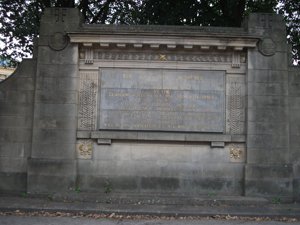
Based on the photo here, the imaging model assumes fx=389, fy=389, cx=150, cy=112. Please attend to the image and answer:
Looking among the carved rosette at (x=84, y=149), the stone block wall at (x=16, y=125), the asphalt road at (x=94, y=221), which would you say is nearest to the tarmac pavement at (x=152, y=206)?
the asphalt road at (x=94, y=221)

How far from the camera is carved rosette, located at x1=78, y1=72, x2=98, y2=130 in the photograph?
12328 mm

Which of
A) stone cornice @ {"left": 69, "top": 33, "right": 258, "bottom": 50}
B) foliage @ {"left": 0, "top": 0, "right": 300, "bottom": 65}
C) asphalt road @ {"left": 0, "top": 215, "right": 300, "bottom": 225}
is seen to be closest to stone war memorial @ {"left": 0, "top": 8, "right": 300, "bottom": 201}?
stone cornice @ {"left": 69, "top": 33, "right": 258, "bottom": 50}

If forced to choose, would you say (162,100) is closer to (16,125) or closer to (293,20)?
(16,125)

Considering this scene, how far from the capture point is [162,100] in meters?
12.4

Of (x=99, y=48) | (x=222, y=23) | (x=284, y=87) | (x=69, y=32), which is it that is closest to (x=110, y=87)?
(x=99, y=48)

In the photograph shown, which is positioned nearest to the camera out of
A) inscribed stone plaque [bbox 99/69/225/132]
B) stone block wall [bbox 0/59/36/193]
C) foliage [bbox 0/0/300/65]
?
stone block wall [bbox 0/59/36/193]

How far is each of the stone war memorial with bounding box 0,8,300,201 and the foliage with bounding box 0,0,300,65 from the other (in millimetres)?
5646

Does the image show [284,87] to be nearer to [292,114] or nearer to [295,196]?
[292,114]

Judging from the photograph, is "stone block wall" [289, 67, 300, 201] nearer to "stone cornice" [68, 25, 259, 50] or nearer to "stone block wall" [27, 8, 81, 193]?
"stone cornice" [68, 25, 259, 50]

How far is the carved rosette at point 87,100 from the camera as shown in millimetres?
12328

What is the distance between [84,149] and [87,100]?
1.56 m

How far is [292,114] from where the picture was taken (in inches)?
488

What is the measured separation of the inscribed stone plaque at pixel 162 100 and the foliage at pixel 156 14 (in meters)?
5.86

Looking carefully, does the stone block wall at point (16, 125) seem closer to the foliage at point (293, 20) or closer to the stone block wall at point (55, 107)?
the stone block wall at point (55, 107)
